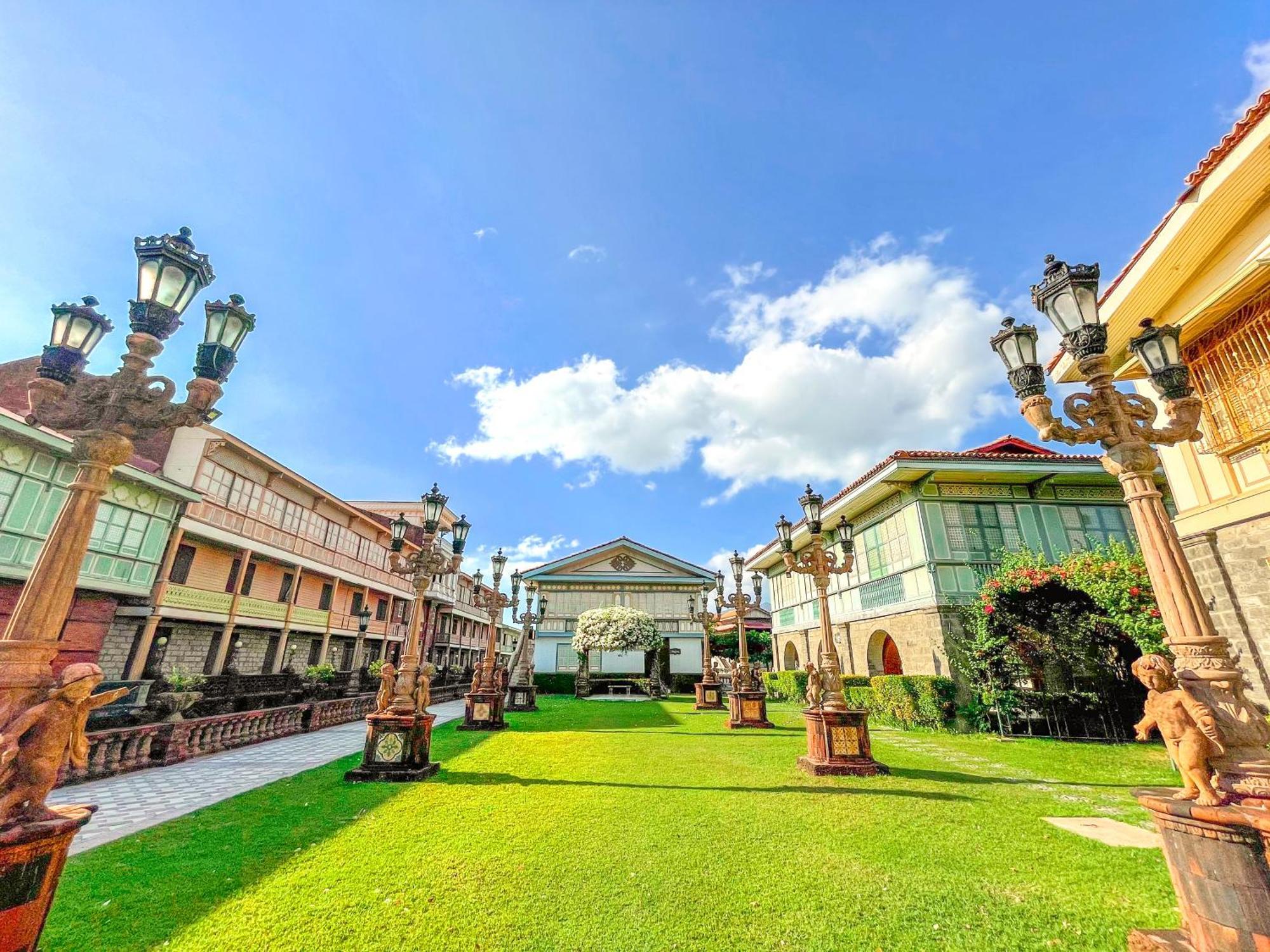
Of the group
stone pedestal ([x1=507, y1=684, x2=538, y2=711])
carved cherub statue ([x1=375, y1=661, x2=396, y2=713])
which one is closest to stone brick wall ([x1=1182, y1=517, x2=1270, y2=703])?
carved cherub statue ([x1=375, y1=661, x2=396, y2=713])

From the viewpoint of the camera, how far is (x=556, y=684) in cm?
2966

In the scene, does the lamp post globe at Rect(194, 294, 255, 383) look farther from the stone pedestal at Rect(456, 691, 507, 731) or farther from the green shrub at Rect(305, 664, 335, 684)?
the green shrub at Rect(305, 664, 335, 684)

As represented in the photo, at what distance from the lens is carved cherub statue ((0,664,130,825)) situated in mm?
2674

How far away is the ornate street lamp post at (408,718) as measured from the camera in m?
7.65

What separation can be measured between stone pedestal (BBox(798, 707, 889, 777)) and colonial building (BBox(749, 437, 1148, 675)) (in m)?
6.74

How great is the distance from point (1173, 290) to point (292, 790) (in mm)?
13902

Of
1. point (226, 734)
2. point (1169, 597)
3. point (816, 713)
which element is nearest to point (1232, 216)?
point (1169, 597)

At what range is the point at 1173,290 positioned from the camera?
21.9 ft

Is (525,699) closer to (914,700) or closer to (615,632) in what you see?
(615,632)

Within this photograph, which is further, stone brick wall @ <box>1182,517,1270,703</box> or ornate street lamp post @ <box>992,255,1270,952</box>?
stone brick wall @ <box>1182,517,1270,703</box>

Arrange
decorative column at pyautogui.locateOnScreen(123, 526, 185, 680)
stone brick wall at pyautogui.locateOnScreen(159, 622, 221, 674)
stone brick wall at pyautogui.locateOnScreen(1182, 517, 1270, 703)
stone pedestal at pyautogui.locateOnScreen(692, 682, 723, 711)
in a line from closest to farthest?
1. stone brick wall at pyautogui.locateOnScreen(1182, 517, 1270, 703)
2. decorative column at pyautogui.locateOnScreen(123, 526, 185, 680)
3. stone brick wall at pyautogui.locateOnScreen(159, 622, 221, 674)
4. stone pedestal at pyautogui.locateOnScreen(692, 682, 723, 711)

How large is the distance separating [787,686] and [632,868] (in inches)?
728

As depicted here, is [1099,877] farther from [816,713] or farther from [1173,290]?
[1173,290]

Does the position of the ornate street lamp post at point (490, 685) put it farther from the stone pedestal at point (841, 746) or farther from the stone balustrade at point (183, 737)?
the stone pedestal at point (841, 746)
